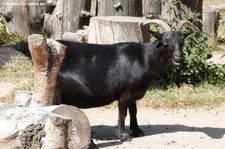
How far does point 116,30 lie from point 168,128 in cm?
204

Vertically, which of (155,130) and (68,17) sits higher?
(68,17)

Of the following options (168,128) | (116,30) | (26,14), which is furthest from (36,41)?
(26,14)

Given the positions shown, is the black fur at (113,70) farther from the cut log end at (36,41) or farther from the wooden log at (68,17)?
the wooden log at (68,17)

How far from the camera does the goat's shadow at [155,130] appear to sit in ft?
26.2

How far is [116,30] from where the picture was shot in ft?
32.1

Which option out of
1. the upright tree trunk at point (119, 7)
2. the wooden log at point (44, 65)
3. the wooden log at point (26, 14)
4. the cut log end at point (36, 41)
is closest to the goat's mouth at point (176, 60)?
A: the wooden log at point (44, 65)

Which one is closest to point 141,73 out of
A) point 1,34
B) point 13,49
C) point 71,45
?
point 71,45

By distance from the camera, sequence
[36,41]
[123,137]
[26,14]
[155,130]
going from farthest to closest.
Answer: [26,14]
[155,130]
[123,137]
[36,41]

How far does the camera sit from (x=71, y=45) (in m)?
7.66

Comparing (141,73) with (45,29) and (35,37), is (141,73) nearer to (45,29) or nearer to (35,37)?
(35,37)

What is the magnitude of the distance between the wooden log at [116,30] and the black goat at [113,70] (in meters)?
1.92

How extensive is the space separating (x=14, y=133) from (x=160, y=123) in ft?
10.9

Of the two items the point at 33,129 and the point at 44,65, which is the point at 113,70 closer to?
the point at 44,65

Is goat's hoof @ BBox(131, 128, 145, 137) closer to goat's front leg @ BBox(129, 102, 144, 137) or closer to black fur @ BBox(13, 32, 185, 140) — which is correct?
goat's front leg @ BBox(129, 102, 144, 137)
